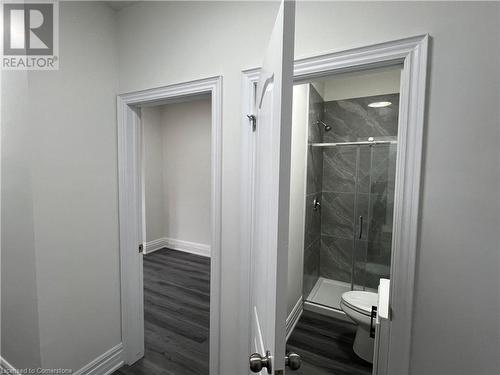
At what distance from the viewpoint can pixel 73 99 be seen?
4.95 feet

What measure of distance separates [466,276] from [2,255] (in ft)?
8.28

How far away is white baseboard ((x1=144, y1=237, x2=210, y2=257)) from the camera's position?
13.8 ft

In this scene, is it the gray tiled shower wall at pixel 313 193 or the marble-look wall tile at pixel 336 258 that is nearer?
the gray tiled shower wall at pixel 313 193

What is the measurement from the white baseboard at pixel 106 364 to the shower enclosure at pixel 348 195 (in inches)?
69.2

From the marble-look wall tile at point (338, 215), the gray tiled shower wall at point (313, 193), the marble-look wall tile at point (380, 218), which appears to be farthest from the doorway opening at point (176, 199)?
the marble-look wall tile at point (380, 218)

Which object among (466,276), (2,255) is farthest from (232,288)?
(2,255)

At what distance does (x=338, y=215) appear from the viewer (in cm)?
305

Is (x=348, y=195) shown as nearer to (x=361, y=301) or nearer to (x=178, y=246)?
(x=361, y=301)

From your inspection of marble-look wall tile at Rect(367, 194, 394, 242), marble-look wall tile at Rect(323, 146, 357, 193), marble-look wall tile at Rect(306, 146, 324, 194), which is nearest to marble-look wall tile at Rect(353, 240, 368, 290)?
marble-look wall tile at Rect(367, 194, 394, 242)

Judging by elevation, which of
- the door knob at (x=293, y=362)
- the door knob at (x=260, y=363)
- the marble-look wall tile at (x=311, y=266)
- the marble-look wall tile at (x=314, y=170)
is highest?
the marble-look wall tile at (x=314, y=170)

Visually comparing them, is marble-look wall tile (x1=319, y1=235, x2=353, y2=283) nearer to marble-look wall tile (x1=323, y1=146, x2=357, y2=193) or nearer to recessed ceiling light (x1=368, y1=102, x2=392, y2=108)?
marble-look wall tile (x1=323, y1=146, x2=357, y2=193)

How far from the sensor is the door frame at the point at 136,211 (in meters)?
1.45

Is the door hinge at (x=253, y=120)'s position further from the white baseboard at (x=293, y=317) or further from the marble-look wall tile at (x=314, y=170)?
the white baseboard at (x=293, y=317)

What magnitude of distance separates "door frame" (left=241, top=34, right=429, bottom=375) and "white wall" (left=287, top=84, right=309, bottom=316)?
1.18 meters
